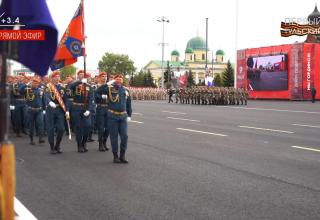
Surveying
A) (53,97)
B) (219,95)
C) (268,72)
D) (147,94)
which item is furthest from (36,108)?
(147,94)

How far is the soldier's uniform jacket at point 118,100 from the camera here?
34.7 ft

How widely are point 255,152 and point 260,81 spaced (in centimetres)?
4651

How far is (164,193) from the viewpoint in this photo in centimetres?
732

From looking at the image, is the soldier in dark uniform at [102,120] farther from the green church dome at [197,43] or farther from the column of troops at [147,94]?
the green church dome at [197,43]

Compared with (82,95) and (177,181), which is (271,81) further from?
(177,181)

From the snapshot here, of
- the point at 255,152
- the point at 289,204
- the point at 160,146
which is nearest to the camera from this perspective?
the point at 289,204

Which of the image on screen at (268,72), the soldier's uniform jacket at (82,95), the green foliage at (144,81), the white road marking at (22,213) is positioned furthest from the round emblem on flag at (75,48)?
the green foliage at (144,81)

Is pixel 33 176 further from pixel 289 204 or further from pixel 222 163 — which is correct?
pixel 289 204

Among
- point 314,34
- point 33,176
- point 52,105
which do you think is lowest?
point 33,176

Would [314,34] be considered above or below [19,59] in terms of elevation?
above

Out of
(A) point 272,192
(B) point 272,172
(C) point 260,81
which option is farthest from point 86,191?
(C) point 260,81

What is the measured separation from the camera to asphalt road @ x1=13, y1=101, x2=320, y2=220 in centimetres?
632

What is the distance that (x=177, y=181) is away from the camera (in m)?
8.27

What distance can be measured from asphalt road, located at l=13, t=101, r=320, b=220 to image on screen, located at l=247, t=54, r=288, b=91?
4132 centimetres
